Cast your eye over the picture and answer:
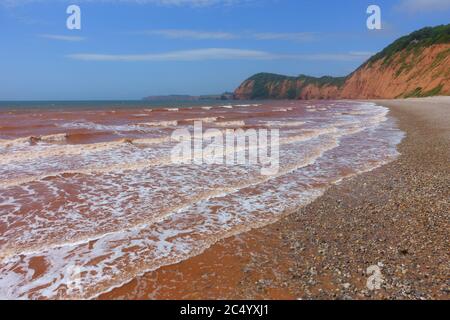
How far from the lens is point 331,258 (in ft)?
16.0

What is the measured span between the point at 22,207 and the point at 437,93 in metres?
73.7

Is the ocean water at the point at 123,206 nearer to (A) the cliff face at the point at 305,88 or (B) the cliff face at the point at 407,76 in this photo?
(B) the cliff face at the point at 407,76

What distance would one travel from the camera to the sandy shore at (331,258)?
416 cm

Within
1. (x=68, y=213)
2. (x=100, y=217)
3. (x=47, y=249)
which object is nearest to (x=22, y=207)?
(x=68, y=213)

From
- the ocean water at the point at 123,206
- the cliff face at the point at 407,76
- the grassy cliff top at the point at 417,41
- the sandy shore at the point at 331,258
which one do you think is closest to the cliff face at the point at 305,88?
the cliff face at the point at 407,76

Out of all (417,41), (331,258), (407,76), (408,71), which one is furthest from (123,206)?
(417,41)

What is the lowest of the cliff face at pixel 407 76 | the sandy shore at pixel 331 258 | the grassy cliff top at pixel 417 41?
the sandy shore at pixel 331 258

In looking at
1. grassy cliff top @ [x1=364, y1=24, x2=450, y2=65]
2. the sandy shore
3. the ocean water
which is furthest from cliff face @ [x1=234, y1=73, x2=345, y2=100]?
the sandy shore

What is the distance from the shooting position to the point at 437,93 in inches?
2537

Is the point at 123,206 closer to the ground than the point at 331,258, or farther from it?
farther from it

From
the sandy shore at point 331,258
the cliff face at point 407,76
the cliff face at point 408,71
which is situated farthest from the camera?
the cliff face at point 408,71

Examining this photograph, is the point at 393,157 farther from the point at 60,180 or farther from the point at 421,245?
the point at 60,180

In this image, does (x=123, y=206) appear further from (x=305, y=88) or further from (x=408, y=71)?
(x=305, y=88)

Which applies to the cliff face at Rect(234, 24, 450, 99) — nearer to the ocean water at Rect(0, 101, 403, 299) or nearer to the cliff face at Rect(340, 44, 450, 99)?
the cliff face at Rect(340, 44, 450, 99)
